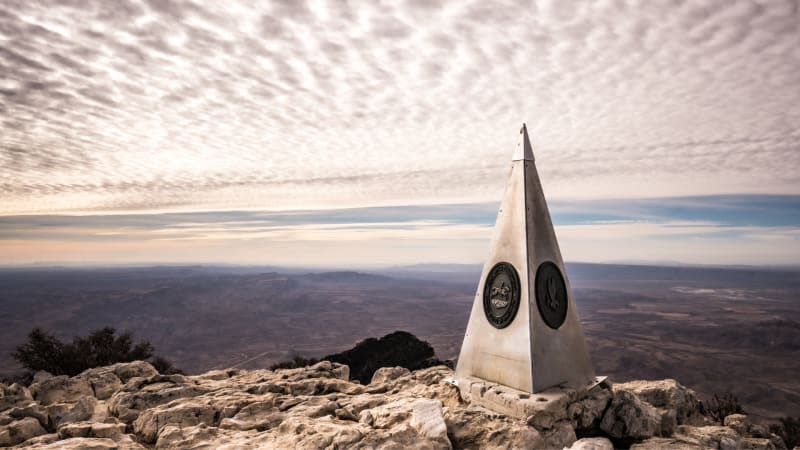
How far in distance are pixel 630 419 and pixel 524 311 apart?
2.49 meters

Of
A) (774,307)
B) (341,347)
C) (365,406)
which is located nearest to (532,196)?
(365,406)

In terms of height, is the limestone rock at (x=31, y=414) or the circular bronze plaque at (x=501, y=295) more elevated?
the circular bronze plaque at (x=501, y=295)

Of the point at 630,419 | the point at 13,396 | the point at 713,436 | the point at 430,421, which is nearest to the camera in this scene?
the point at 430,421

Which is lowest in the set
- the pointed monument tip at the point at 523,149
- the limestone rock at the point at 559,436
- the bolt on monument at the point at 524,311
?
the limestone rock at the point at 559,436

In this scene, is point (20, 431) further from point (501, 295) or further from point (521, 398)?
point (501, 295)

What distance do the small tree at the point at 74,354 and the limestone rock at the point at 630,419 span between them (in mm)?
14320

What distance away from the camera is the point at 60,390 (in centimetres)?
929

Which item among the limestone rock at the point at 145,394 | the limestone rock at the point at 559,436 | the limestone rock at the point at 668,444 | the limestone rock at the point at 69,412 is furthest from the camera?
the limestone rock at the point at 145,394

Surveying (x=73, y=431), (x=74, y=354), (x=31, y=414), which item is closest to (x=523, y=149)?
(x=73, y=431)

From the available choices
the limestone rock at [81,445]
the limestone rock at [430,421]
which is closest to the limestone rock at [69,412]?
the limestone rock at [81,445]

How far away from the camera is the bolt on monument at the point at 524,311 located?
7.32m

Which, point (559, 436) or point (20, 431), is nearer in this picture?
point (559, 436)

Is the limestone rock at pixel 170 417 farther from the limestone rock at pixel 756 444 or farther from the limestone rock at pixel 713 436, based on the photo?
the limestone rock at pixel 756 444

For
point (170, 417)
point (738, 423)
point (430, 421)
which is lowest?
point (738, 423)
